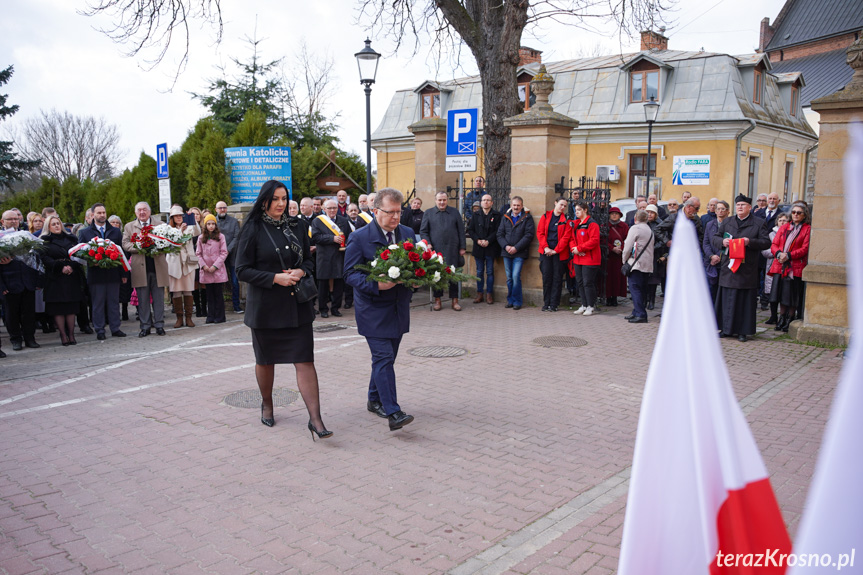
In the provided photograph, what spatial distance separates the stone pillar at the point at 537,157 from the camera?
13.1 meters

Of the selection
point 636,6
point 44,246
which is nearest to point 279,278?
point 44,246

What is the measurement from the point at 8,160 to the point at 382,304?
26354mm

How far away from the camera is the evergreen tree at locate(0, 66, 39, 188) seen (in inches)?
1031

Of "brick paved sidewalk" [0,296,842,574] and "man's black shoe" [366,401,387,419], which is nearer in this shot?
"brick paved sidewalk" [0,296,842,574]

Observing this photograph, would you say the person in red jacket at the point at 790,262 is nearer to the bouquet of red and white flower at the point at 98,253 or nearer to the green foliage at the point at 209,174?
the bouquet of red and white flower at the point at 98,253

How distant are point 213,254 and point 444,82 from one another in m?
29.5

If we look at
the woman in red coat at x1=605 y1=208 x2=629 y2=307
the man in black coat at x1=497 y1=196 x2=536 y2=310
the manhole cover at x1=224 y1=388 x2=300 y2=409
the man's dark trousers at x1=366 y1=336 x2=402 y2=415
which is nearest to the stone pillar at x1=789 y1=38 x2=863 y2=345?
the woman in red coat at x1=605 y1=208 x2=629 y2=307

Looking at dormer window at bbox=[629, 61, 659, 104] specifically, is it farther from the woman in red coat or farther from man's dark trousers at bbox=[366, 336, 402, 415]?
man's dark trousers at bbox=[366, 336, 402, 415]

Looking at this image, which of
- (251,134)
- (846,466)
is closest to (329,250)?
(251,134)

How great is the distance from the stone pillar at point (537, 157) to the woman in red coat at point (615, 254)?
4.14ft

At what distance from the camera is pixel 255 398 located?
288 inches

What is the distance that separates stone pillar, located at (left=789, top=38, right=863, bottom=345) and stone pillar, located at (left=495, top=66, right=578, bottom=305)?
4616 millimetres

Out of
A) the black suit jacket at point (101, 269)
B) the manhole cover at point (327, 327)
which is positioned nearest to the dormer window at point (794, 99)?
the manhole cover at point (327, 327)

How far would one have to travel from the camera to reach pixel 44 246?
404 inches
